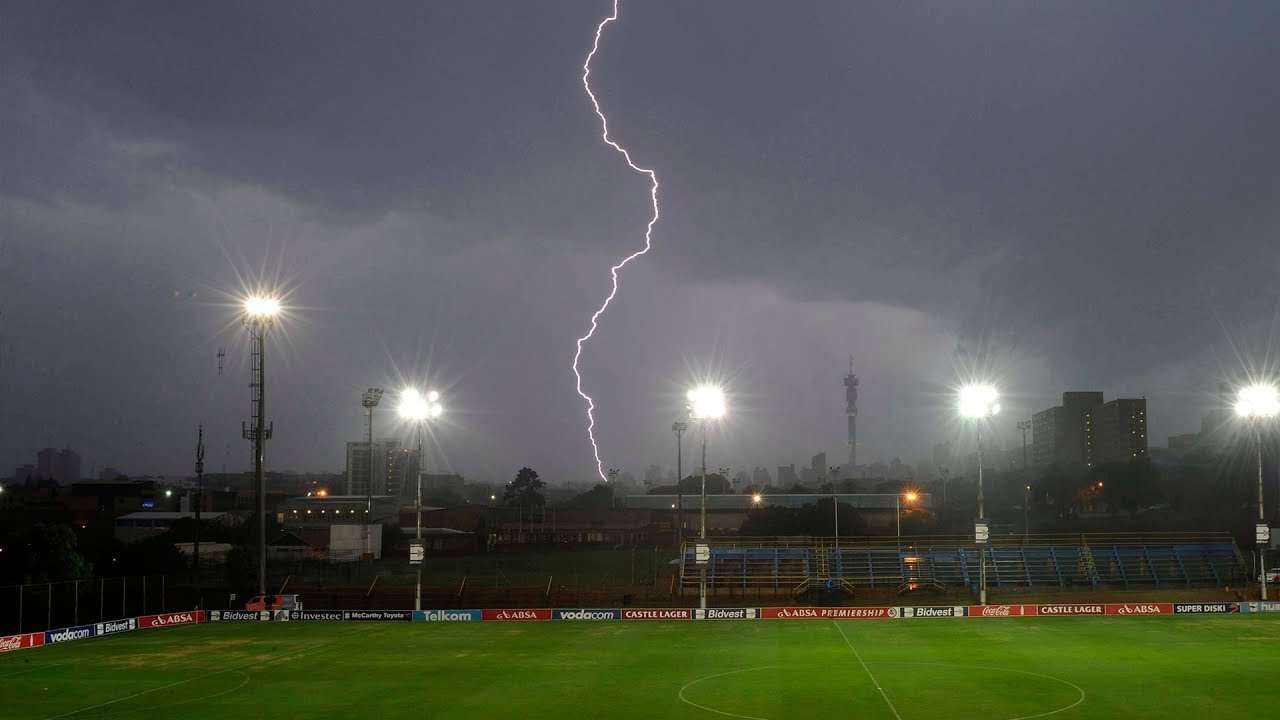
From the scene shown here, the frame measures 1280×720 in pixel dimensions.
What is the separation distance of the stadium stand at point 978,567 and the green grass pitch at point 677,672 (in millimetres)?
13350

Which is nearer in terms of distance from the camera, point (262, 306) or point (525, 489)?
point (262, 306)

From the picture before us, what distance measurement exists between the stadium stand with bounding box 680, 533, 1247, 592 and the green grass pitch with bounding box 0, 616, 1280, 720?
13.4 meters

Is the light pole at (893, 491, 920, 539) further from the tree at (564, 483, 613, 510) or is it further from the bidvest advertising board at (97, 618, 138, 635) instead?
the tree at (564, 483, 613, 510)

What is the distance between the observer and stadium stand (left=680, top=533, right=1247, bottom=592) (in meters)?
53.6

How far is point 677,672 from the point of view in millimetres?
28266

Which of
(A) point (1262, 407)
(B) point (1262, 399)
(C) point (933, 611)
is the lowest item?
(C) point (933, 611)

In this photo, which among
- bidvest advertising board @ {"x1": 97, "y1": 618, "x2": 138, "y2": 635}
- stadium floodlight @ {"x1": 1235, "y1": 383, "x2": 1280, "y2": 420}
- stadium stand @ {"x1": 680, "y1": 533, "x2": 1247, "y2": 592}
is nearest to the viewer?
bidvest advertising board @ {"x1": 97, "y1": 618, "x2": 138, "y2": 635}

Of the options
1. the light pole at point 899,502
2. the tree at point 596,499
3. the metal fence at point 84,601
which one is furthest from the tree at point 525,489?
the metal fence at point 84,601

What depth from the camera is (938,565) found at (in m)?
56.9

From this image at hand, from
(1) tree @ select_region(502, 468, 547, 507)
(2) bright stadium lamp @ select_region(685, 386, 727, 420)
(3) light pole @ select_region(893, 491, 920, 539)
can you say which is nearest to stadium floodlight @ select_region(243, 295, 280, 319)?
(2) bright stadium lamp @ select_region(685, 386, 727, 420)

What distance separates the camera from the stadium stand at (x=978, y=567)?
53.6 metres

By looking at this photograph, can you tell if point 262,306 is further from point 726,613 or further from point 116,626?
point 726,613

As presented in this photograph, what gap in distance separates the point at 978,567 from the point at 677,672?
3166 cm

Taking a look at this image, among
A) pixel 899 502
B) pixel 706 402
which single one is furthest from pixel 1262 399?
pixel 899 502
